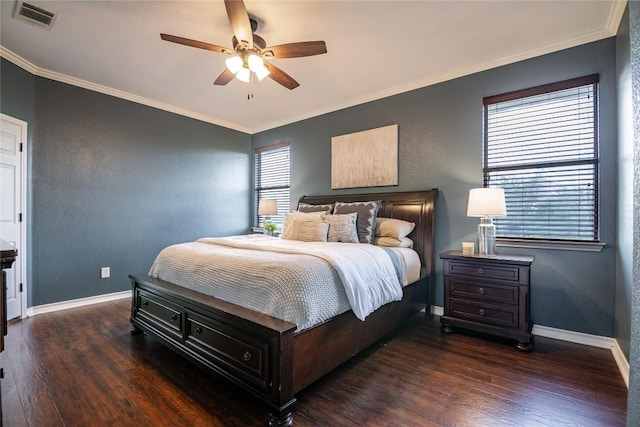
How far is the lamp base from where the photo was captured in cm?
283

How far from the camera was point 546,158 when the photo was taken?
2.78 m

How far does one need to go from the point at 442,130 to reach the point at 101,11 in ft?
10.9

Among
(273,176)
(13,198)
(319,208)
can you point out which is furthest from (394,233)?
(13,198)

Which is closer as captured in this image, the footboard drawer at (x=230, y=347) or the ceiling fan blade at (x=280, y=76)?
the footboard drawer at (x=230, y=347)

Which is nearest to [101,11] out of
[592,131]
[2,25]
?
[2,25]

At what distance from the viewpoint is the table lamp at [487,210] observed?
2651mm

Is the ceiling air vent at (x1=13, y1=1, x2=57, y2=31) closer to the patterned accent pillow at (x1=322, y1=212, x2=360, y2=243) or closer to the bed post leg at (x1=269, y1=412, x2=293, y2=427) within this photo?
the patterned accent pillow at (x1=322, y1=212, x2=360, y2=243)

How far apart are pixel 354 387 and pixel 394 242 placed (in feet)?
5.28

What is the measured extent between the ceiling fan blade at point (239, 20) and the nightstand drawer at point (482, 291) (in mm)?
2686

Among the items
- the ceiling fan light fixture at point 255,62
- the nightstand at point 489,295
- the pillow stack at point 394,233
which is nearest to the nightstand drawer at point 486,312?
the nightstand at point 489,295

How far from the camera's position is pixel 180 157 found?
4.50m

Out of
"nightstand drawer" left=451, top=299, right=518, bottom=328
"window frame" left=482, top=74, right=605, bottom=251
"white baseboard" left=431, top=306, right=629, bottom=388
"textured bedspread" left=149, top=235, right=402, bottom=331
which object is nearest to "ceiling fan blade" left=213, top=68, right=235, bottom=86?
"textured bedspread" left=149, top=235, right=402, bottom=331

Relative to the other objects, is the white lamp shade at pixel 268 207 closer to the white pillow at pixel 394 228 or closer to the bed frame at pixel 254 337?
the white pillow at pixel 394 228

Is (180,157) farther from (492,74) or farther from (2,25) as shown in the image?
(492,74)
